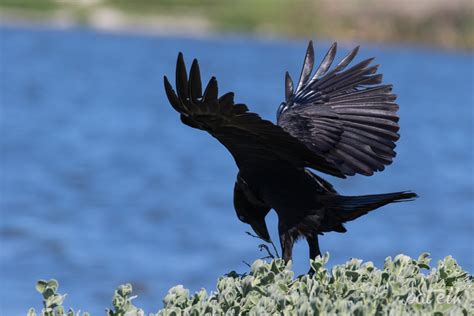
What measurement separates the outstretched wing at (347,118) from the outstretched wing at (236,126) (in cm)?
33

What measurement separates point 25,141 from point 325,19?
36.9 meters

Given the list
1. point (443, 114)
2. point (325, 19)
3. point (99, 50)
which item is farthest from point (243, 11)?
point (443, 114)

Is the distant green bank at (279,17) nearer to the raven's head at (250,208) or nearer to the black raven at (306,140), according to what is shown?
the black raven at (306,140)

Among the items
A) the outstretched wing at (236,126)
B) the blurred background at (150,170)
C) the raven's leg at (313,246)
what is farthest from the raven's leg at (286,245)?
the blurred background at (150,170)

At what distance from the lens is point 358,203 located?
14.3 ft

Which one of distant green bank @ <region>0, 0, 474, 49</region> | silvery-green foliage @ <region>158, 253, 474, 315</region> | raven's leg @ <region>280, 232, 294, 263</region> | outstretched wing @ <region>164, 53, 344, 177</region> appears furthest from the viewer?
distant green bank @ <region>0, 0, 474, 49</region>

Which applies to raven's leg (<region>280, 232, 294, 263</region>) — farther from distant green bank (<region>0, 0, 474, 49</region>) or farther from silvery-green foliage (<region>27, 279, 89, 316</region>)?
distant green bank (<region>0, 0, 474, 49</region>)

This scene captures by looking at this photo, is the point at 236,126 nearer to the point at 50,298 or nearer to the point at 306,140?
the point at 306,140

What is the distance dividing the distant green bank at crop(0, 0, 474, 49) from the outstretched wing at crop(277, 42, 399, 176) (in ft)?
160

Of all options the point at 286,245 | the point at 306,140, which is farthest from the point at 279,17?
the point at 286,245

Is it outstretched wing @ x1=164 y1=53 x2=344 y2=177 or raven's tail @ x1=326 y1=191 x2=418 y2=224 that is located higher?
outstretched wing @ x1=164 y1=53 x2=344 y2=177

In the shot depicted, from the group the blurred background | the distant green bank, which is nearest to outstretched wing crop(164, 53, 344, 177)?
the blurred background

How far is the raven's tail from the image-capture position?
420 centimetres

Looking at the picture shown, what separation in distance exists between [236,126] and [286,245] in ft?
2.09
